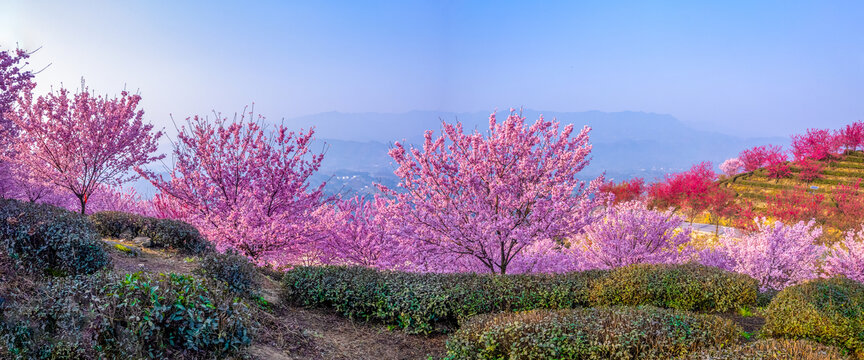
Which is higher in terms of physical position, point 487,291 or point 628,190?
point 628,190

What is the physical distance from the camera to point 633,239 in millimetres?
12438

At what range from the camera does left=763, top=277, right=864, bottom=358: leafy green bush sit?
652cm

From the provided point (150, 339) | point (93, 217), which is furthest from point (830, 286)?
point (93, 217)

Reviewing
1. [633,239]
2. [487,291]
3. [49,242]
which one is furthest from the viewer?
[633,239]

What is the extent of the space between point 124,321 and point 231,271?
2704 millimetres

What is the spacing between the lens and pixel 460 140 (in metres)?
9.84

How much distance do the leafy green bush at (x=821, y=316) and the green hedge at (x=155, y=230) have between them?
10368mm

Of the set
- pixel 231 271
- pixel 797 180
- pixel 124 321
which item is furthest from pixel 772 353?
pixel 797 180

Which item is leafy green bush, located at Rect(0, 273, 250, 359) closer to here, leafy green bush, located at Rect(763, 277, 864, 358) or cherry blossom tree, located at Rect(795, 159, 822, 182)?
leafy green bush, located at Rect(763, 277, 864, 358)

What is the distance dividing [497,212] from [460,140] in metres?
1.64

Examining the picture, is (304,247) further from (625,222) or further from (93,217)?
(625,222)

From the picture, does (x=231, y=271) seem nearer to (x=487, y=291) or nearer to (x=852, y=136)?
(x=487, y=291)

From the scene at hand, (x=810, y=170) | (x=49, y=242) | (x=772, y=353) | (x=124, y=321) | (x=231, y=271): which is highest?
(x=810, y=170)

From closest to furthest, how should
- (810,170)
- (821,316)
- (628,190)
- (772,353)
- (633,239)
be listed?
(772,353) < (821,316) < (633,239) < (628,190) < (810,170)
